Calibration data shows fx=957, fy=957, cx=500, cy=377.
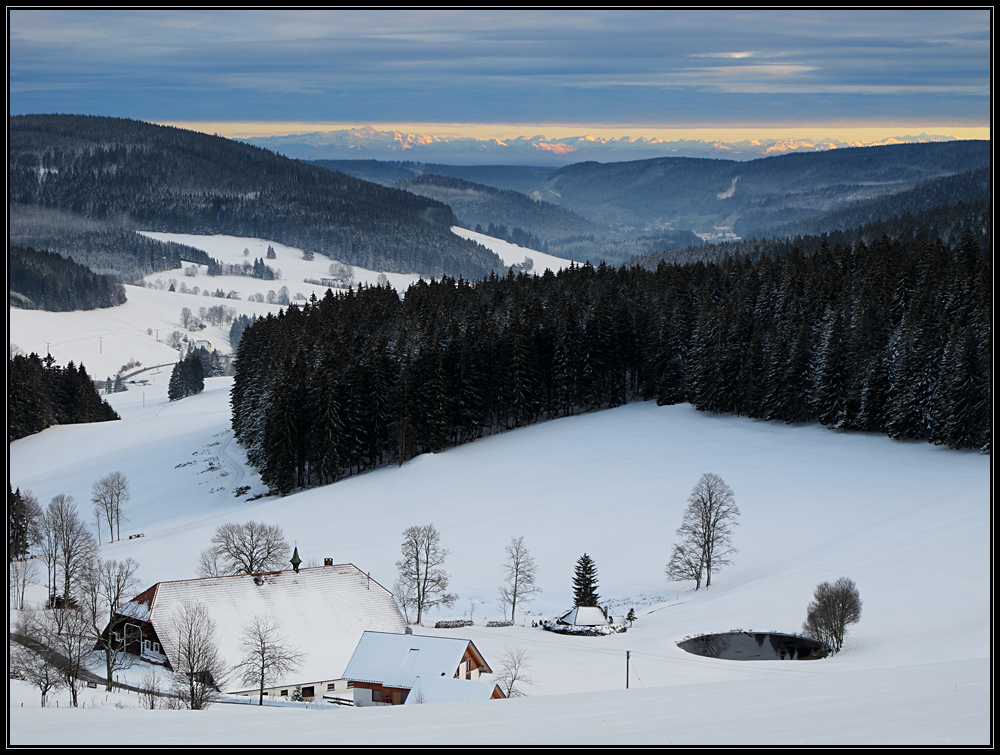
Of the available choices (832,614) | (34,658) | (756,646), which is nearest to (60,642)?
(34,658)

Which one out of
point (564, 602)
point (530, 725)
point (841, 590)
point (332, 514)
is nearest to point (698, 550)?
point (564, 602)

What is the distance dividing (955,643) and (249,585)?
96.1 ft

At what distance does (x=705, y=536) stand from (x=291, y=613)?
78.8 ft

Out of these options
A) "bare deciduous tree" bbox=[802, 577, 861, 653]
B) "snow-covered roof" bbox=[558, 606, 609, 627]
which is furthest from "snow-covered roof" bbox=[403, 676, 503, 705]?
"bare deciduous tree" bbox=[802, 577, 861, 653]

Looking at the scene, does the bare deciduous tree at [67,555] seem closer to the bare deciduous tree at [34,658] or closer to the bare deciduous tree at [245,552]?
the bare deciduous tree at [245,552]

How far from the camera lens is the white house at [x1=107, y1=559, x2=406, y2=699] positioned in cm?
3812

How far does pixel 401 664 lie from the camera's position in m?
35.2

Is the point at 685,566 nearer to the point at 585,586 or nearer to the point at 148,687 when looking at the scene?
the point at 585,586

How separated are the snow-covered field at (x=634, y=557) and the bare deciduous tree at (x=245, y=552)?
1880 millimetres

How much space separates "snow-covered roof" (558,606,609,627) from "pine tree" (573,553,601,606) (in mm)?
2470

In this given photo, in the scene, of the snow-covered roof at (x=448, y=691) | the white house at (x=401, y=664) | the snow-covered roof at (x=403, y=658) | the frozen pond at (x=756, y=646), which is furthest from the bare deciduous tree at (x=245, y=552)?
the frozen pond at (x=756, y=646)

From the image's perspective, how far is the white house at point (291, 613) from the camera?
38125 mm

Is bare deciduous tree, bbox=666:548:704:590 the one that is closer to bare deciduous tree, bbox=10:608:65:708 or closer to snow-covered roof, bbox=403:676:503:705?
snow-covered roof, bbox=403:676:503:705

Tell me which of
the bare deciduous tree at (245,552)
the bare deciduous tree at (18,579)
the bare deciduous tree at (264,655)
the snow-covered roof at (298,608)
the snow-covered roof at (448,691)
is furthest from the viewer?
the bare deciduous tree at (245,552)
